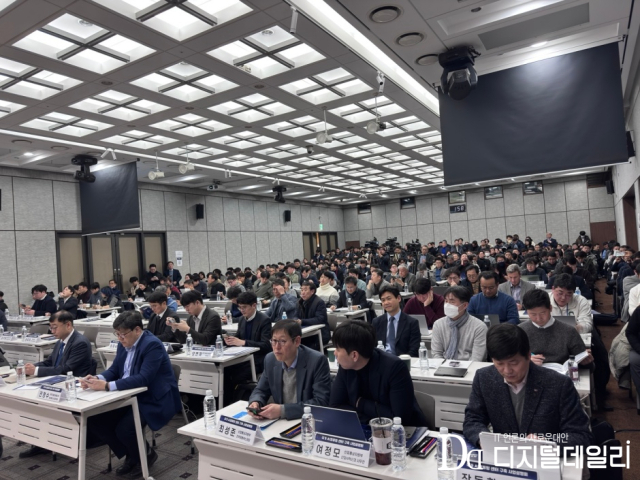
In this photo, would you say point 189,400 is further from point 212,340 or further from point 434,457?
point 434,457

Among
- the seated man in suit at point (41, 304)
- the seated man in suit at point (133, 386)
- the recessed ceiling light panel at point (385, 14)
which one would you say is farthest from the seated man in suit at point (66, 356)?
the seated man in suit at point (41, 304)

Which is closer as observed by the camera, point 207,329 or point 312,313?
point 207,329

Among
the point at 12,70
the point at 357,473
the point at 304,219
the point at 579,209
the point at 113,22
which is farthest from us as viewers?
the point at 304,219

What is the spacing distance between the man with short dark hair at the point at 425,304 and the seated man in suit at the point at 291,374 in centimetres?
233

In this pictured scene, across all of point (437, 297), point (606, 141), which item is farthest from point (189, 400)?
point (606, 141)

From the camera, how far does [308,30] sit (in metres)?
5.00

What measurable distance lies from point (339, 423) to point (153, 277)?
12094 mm

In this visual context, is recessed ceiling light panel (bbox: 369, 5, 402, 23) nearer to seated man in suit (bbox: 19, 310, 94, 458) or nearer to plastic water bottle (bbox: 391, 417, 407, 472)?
plastic water bottle (bbox: 391, 417, 407, 472)

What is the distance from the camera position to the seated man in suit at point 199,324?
502 cm

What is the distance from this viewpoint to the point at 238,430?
2490mm

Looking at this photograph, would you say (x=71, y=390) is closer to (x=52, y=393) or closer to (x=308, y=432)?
(x=52, y=393)

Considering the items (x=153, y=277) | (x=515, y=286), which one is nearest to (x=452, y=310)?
(x=515, y=286)

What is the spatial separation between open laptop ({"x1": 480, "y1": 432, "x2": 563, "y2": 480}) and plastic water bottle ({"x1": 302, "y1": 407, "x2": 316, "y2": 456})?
83 cm

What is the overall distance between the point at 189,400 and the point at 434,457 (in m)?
3.84
